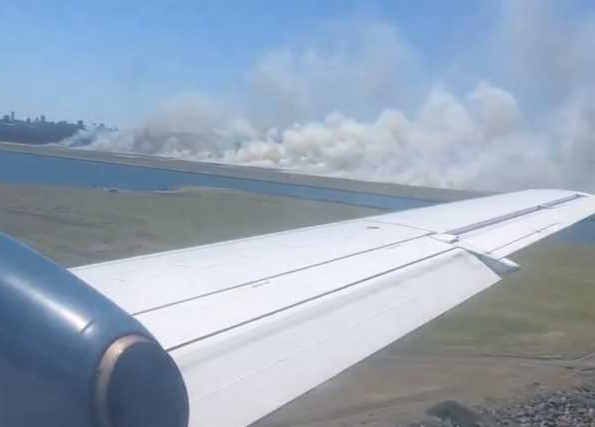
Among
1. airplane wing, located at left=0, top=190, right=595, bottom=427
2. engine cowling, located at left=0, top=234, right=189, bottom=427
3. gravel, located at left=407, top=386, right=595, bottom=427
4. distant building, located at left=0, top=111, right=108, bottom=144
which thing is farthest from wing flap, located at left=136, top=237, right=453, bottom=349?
distant building, located at left=0, top=111, right=108, bottom=144

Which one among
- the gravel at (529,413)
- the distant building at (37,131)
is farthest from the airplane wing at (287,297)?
the distant building at (37,131)

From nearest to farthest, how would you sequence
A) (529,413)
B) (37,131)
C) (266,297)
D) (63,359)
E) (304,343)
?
(63,359) → (304,343) → (266,297) → (529,413) → (37,131)

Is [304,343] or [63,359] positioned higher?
[63,359]

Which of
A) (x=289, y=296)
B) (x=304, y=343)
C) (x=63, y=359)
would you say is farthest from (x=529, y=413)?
(x=63, y=359)

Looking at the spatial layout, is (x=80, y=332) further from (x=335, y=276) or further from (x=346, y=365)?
(x=335, y=276)

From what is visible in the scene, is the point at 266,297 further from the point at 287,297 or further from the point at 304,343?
the point at 304,343

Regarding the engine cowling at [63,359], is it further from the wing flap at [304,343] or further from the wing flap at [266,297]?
the wing flap at [266,297]

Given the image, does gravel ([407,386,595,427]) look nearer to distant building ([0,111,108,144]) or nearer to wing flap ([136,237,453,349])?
wing flap ([136,237,453,349])
